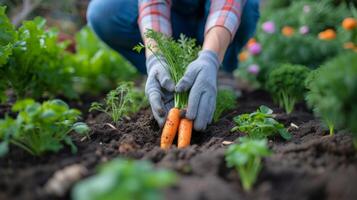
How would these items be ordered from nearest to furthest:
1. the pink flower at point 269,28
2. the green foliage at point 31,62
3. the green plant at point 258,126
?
the green plant at point 258,126 < the green foliage at point 31,62 < the pink flower at point 269,28

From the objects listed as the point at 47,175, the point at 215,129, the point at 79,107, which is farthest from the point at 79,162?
the point at 79,107

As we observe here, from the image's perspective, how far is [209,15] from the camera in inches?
111

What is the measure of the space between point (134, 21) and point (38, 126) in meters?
1.72

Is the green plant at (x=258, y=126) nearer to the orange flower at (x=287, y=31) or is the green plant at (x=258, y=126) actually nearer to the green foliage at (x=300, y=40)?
the green foliage at (x=300, y=40)

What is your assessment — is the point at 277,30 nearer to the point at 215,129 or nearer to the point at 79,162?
the point at 215,129

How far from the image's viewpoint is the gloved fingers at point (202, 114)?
2.42m

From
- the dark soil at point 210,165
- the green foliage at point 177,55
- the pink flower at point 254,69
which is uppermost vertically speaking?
the pink flower at point 254,69

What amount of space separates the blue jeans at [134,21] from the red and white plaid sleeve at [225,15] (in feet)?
1.33

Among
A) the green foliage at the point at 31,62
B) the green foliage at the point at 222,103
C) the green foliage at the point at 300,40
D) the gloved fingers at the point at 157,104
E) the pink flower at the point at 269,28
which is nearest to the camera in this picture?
the gloved fingers at the point at 157,104

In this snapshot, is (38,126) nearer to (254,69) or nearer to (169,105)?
(169,105)

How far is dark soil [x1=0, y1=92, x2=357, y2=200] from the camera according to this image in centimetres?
148

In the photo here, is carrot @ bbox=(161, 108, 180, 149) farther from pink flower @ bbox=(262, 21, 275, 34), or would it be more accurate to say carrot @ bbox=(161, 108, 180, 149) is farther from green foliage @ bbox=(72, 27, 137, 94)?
pink flower @ bbox=(262, 21, 275, 34)

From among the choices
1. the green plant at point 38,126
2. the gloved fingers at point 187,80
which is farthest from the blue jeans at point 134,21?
the green plant at point 38,126

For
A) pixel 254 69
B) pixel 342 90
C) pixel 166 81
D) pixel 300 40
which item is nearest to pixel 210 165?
pixel 342 90
